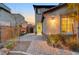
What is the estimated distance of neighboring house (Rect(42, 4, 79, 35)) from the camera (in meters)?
3.68

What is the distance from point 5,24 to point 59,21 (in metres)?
0.73

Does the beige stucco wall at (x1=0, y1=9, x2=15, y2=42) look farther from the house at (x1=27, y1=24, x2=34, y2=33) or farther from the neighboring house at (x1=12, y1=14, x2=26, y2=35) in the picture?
the house at (x1=27, y1=24, x2=34, y2=33)

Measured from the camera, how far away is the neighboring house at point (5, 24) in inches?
144

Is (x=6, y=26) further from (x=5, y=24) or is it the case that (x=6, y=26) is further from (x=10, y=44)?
(x=10, y=44)

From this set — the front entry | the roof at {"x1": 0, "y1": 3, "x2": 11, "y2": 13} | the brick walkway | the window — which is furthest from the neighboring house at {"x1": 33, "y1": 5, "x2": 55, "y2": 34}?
the roof at {"x1": 0, "y1": 3, "x2": 11, "y2": 13}

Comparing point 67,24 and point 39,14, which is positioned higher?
point 39,14

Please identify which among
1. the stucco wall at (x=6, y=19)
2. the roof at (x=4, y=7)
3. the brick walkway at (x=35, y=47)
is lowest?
the brick walkway at (x=35, y=47)

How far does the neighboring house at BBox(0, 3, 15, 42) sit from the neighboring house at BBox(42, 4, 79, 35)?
45 centimetres

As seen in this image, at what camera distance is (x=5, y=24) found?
12.0 feet

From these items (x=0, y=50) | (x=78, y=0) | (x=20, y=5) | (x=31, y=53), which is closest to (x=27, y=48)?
(x=31, y=53)

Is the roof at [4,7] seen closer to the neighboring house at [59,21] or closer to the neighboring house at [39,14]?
the neighboring house at [39,14]

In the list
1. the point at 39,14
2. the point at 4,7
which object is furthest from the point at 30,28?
the point at 4,7

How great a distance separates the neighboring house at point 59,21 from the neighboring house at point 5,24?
0.45 metres

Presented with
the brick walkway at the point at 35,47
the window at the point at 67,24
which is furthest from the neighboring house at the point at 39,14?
the window at the point at 67,24
